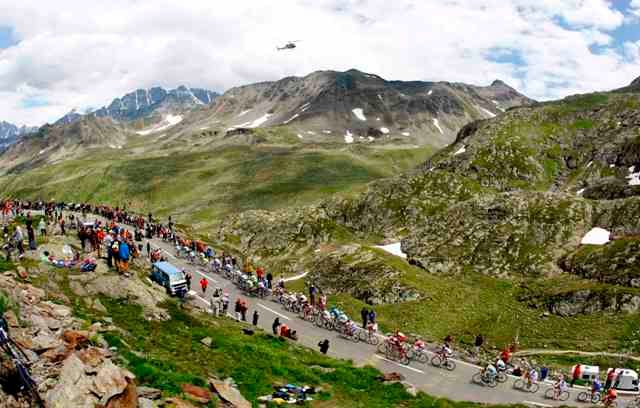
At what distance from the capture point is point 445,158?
90.9 m

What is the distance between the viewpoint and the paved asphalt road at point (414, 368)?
29922mm

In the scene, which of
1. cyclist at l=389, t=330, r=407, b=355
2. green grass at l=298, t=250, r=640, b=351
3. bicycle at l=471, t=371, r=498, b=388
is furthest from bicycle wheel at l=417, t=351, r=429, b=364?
green grass at l=298, t=250, r=640, b=351

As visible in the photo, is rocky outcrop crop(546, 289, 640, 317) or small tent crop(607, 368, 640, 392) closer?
small tent crop(607, 368, 640, 392)

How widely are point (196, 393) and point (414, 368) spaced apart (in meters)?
19.4

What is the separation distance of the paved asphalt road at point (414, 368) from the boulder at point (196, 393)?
53.3 ft

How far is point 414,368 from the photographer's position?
111 feet

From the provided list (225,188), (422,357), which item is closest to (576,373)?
(422,357)

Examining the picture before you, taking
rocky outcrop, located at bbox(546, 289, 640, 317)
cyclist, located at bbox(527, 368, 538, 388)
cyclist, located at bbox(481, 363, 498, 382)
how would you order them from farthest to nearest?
rocky outcrop, located at bbox(546, 289, 640, 317), cyclist, located at bbox(481, 363, 498, 382), cyclist, located at bbox(527, 368, 538, 388)

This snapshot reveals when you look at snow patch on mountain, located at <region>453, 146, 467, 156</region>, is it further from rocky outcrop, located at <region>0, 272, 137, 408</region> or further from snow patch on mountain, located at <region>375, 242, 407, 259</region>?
rocky outcrop, located at <region>0, 272, 137, 408</region>

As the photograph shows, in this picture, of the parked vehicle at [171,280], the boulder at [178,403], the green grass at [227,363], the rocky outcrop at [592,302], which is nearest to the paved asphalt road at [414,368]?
the parked vehicle at [171,280]

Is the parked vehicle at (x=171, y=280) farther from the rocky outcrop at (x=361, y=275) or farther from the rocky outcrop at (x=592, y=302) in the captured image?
the rocky outcrop at (x=592, y=302)

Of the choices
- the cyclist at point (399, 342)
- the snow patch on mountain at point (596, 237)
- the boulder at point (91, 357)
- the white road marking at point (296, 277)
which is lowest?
the white road marking at point (296, 277)

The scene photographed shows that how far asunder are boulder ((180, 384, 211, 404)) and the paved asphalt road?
16.2 meters

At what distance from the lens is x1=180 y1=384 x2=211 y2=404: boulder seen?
59.1ft
